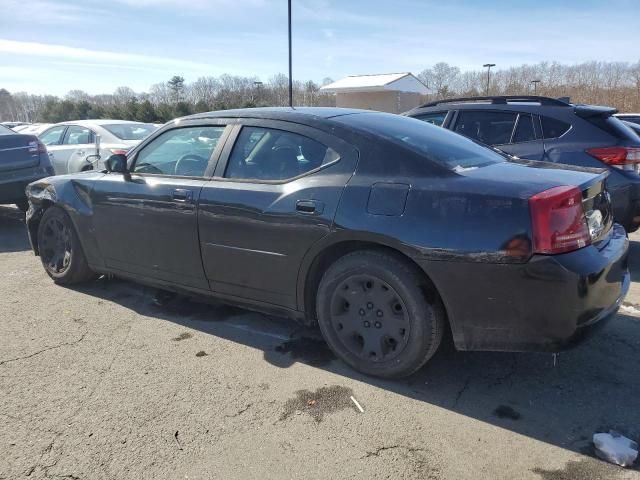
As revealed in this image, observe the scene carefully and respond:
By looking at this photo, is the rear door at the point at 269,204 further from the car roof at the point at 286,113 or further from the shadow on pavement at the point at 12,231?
the shadow on pavement at the point at 12,231

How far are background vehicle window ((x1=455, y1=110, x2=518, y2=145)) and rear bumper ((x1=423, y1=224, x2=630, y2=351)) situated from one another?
3.29 m

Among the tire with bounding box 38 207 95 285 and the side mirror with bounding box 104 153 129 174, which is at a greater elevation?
the side mirror with bounding box 104 153 129 174

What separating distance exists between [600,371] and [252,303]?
222 centimetres

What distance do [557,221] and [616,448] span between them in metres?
1.07

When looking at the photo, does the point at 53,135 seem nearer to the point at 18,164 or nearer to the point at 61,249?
the point at 18,164

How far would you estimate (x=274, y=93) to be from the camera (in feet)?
174

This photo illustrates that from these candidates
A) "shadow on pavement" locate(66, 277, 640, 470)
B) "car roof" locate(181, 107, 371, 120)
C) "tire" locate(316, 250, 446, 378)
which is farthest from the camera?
"car roof" locate(181, 107, 371, 120)

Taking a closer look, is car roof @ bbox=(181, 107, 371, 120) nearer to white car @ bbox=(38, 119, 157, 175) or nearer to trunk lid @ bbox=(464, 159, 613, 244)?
trunk lid @ bbox=(464, 159, 613, 244)

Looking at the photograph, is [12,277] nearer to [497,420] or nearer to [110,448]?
[110,448]

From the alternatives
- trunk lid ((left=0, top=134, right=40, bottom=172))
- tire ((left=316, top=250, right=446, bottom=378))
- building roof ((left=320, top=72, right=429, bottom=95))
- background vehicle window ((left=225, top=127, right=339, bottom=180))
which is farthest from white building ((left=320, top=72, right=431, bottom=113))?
tire ((left=316, top=250, right=446, bottom=378))

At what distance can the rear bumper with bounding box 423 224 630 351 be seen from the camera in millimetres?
2521

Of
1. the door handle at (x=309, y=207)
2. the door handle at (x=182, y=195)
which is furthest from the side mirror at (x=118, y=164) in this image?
the door handle at (x=309, y=207)

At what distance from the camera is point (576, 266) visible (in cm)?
253

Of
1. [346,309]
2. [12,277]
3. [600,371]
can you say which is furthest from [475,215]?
[12,277]
